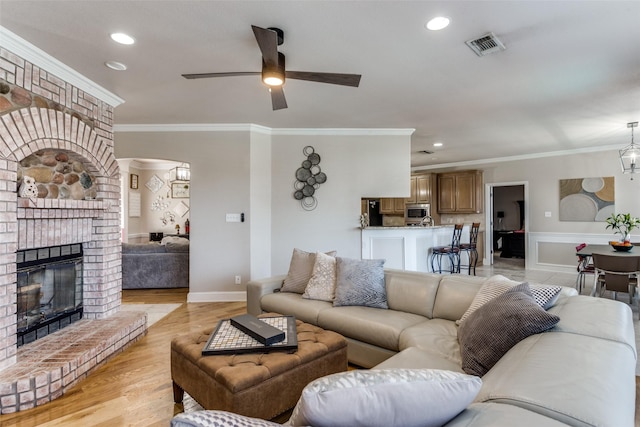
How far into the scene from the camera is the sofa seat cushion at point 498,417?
0.82 m

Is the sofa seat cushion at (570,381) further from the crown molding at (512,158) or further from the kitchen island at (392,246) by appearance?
the crown molding at (512,158)

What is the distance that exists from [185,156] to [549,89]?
15.0 feet

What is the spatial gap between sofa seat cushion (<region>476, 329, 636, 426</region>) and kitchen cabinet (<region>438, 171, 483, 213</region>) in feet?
22.8

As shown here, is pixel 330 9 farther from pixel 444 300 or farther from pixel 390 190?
pixel 390 190

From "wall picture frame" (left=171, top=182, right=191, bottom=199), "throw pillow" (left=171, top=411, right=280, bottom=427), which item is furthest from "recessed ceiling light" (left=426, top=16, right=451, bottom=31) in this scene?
"wall picture frame" (left=171, top=182, right=191, bottom=199)

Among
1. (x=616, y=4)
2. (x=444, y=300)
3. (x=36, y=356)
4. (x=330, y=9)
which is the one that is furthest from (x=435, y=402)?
(x=36, y=356)

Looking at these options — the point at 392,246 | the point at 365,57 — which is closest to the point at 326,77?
the point at 365,57

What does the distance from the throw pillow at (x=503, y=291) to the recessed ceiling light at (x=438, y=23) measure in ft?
5.90

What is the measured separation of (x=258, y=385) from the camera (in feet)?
5.58

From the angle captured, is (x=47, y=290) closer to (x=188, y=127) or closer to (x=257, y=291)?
(x=257, y=291)

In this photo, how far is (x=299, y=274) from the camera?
3.36 metres

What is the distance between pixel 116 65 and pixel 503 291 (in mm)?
3532

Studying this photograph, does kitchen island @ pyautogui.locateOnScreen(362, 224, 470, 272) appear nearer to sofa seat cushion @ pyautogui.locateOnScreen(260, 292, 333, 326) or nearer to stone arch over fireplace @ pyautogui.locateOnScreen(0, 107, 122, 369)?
sofa seat cushion @ pyautogui.locateOnScreen(260, 292, 333, 326)

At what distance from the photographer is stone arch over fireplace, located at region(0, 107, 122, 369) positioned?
2350mm
